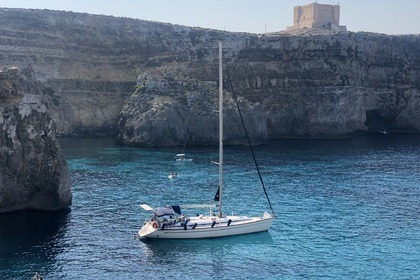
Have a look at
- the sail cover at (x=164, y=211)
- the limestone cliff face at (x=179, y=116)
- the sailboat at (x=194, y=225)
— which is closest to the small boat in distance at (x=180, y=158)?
the limestone cliff face at (x=179, y=116)

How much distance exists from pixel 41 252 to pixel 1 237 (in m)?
5.86

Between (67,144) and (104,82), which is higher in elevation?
(104,82)

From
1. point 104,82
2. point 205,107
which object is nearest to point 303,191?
point 205,107

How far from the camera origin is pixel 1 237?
54250mm

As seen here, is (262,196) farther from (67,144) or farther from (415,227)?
(67,144)

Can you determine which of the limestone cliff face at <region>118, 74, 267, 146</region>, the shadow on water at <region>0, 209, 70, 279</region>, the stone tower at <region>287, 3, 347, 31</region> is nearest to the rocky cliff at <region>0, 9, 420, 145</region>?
the limestone cliff face at <region>118, 74, 267, 146</region>

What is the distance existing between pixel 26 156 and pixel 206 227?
2181 cm

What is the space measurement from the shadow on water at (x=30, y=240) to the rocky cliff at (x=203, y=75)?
63034 mm

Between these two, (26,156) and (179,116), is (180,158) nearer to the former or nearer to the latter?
(179,116)

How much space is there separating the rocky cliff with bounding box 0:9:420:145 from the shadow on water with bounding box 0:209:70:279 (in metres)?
63.0

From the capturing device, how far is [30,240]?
5406cm

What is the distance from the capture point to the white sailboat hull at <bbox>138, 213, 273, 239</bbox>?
55250mm

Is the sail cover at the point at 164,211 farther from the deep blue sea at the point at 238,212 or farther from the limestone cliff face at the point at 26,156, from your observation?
the limestone cliff face at the point at 26,156

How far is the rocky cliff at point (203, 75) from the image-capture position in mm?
130500
